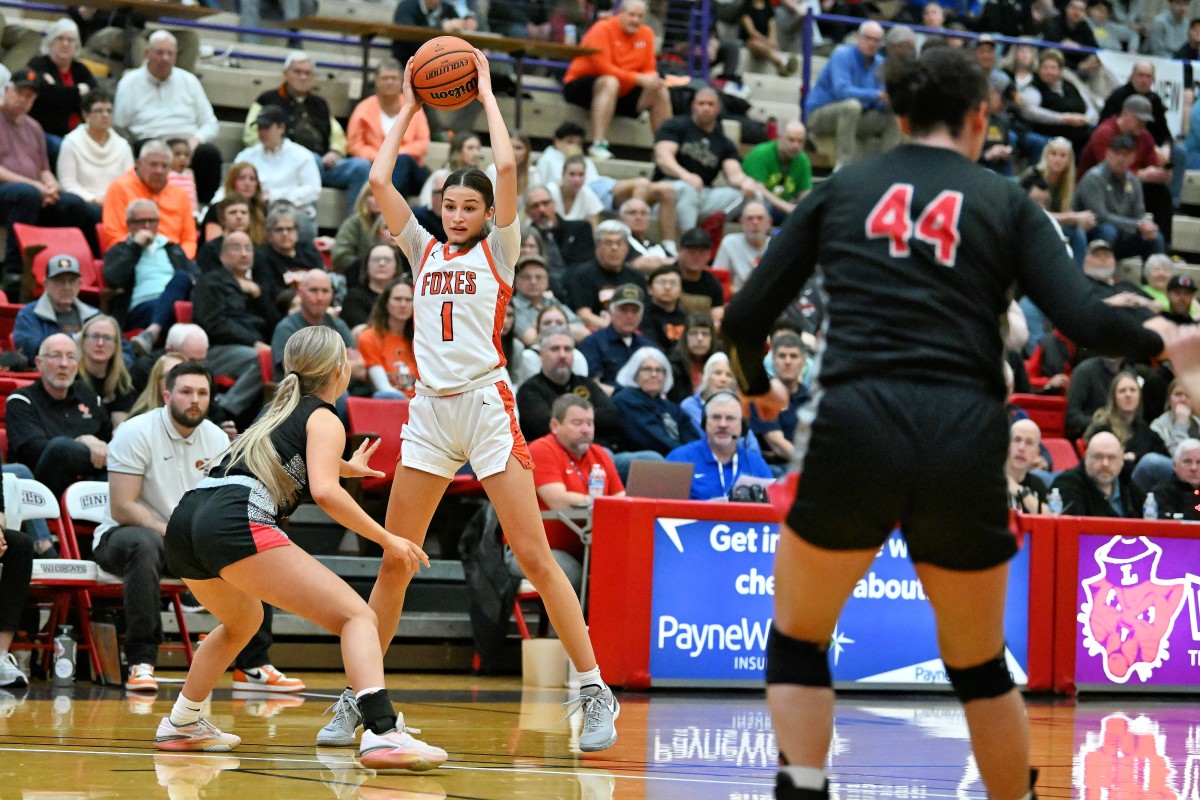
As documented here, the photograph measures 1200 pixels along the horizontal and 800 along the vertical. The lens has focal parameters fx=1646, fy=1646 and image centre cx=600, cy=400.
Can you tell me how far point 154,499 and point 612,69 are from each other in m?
8.78

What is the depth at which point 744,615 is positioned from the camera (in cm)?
961

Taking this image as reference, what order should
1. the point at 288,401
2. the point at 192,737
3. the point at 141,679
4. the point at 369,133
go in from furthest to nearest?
the point at 369,133
the point at 141,679
the point at 192,737
the point at 288,401

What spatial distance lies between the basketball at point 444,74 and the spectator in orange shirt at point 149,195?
261 inches

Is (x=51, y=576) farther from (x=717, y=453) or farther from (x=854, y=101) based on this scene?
(x=854, y=101)

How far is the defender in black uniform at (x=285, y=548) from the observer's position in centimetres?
562

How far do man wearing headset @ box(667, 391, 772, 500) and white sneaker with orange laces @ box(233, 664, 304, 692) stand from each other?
9.70ft

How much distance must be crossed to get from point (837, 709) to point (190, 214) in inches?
280

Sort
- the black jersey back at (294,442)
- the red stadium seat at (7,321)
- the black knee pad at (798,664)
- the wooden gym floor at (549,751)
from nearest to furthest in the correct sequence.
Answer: the black knee pad at (798,664) → the wooden gym floor at (549,751) → the black jersey back at (294,442) → the red stadium seat at (7,321)

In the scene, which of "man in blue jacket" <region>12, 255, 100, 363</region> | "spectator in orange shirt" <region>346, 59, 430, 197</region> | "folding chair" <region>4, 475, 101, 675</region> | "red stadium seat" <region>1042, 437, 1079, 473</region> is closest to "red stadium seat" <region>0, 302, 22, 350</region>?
"man in blue jacket" <region>12, 255, 100, 363</region>

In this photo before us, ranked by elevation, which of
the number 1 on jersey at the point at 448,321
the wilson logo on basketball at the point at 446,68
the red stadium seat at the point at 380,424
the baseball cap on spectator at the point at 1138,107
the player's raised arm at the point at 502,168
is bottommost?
the red stadium seat at the point at 380,424

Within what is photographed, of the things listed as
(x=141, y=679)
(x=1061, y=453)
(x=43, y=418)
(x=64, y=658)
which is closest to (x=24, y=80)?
(x=43, y=418)

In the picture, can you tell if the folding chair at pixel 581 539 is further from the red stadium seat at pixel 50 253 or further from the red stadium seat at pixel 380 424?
the red stadium seat at pixel 50 253

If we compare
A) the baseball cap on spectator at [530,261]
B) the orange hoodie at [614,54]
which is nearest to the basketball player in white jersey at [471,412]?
the baseball cap on spectator at [530,261]

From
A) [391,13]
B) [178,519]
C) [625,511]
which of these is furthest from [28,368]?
[391,13]
